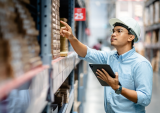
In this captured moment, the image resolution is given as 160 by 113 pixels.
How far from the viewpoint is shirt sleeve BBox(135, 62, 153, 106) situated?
172cm

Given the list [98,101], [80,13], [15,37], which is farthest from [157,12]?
[15,37]

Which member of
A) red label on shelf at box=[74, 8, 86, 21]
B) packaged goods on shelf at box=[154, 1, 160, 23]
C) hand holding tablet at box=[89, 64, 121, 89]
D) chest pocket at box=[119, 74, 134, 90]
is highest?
packaged goods on shelf at box=[154, 1, 160, 23]

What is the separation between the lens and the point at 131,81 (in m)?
1.88

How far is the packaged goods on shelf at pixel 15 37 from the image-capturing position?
0.65m

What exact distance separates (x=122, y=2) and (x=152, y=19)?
1.99 m

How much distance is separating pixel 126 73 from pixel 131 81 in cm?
9

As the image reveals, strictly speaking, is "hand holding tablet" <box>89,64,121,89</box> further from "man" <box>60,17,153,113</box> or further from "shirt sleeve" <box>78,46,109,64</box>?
"shirt sleeve" <box>78,46,109,64</box>

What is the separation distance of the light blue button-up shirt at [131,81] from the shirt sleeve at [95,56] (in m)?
0.19

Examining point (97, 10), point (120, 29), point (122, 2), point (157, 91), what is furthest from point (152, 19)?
point (97, 10)

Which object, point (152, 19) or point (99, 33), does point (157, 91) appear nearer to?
point (152, 19)

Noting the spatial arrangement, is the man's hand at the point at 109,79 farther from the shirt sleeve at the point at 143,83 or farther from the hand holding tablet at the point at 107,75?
the shirt sleeve at the point at 143,83

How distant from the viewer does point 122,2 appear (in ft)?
34.4

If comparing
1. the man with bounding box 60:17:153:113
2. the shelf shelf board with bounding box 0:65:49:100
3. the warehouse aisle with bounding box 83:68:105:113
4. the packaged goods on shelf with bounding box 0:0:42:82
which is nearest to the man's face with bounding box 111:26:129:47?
the man with bounding box 60:17:153:113

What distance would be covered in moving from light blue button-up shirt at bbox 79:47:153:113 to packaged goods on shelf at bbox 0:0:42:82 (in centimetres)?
117
